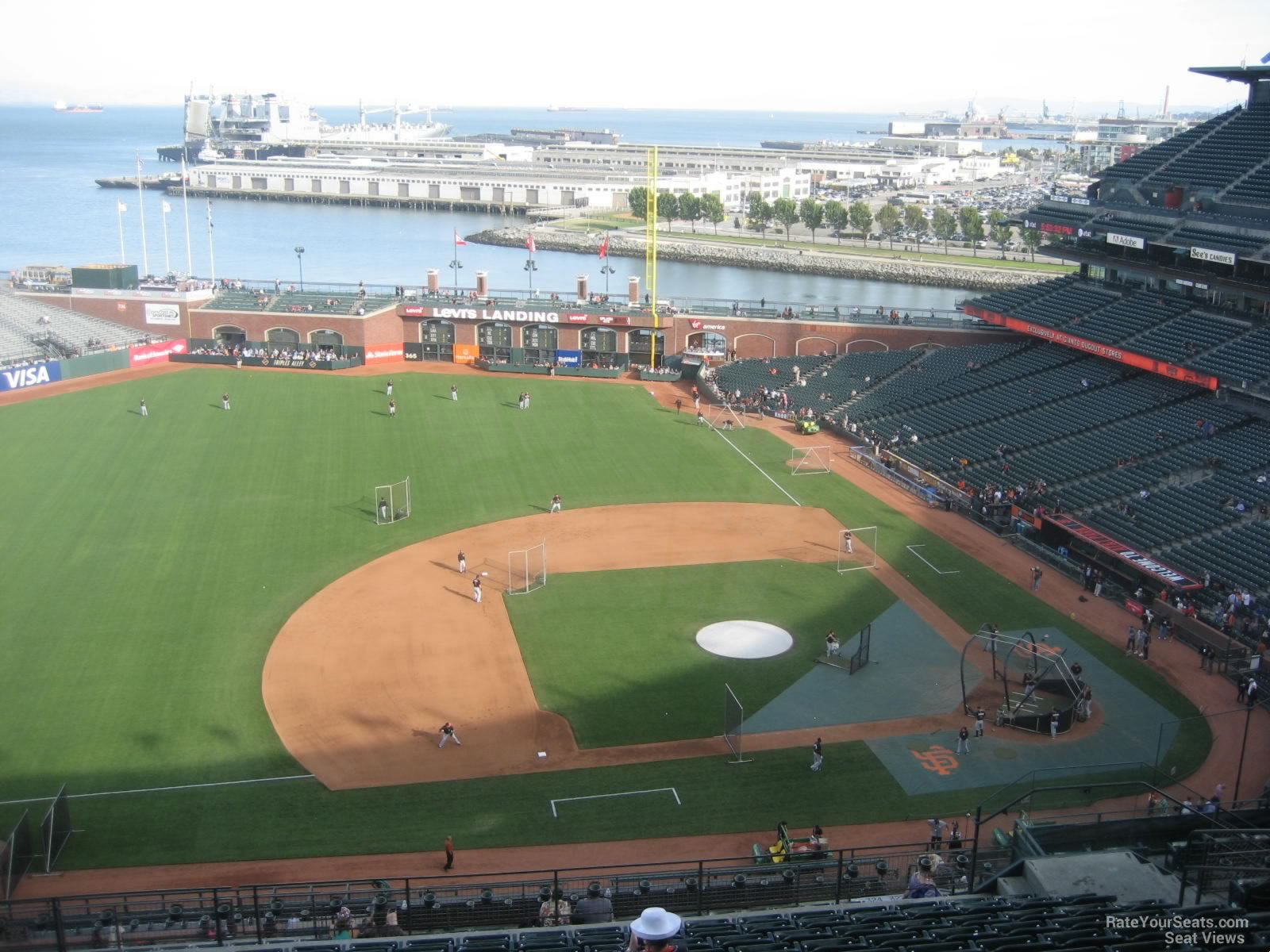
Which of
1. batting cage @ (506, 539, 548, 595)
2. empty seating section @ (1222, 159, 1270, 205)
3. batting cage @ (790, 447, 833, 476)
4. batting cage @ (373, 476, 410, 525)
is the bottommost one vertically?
batting cage @ (506, 539, 548, 595)

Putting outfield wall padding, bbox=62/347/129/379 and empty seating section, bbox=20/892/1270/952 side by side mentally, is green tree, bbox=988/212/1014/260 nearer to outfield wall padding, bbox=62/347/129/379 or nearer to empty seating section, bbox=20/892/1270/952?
outfield wall padding, bbox=62/347/129/379

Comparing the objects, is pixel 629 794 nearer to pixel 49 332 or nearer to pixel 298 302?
pixel 298 302

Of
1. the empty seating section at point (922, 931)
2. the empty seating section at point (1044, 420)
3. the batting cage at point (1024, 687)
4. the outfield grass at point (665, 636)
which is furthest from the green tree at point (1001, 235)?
the empty seating section at point (922, 931)

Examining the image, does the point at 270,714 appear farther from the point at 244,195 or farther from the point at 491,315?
the point at 244,195

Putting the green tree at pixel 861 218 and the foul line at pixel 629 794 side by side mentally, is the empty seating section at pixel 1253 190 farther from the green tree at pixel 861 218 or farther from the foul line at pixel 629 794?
the green tree at pixel 861 218

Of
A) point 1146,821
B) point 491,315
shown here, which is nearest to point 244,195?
point 491,315

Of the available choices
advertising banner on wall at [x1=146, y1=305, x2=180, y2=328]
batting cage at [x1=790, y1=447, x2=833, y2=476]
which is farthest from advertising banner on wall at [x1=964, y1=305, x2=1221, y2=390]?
advertising banner on wall at [x1=146, y1=305, x2=180, y2=328]

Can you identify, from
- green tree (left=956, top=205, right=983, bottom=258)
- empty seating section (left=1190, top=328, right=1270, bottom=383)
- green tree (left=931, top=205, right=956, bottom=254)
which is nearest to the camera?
empty seating section (left=1190, top=328, right=1270, bottom=383)
